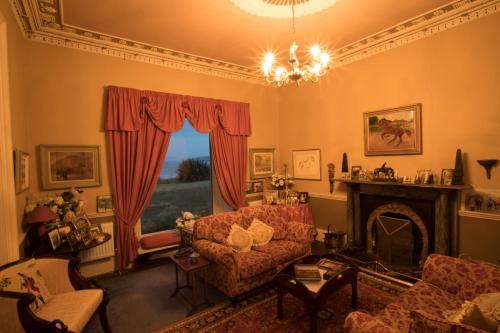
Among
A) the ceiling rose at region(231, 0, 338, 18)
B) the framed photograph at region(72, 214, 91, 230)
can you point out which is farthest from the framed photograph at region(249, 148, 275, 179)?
the framed photograph at region(72, 214, 91, 230)

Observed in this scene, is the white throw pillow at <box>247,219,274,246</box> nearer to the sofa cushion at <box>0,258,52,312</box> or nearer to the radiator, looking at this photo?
the radiator

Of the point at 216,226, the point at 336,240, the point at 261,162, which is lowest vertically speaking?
the point at 336,240

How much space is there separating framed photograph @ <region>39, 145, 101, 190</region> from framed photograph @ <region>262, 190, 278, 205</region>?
3104mm

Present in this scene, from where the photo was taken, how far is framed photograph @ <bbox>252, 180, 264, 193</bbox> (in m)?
5.71

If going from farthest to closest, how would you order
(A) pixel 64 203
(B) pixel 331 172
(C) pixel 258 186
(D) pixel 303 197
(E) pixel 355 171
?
1. (C) pixel 258 186
2. (D) pixel 303 197
3. (B) pixel 331 172
4. (E) pixel 355 171
5. (A) pixel 64 203

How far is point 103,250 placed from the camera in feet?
12.7

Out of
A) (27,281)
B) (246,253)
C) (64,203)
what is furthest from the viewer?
(246,253)

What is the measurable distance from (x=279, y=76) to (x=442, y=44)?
249 centimetres

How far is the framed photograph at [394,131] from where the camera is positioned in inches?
154

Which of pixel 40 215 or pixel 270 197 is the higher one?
pixel 40 215

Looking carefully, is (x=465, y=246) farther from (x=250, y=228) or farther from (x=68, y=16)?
(x=68, y=16)

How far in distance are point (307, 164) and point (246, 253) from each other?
→ 2.69 metres

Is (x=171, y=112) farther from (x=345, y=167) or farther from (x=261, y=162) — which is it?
(x=345, y=167)

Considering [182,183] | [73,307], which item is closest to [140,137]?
[182,183]
